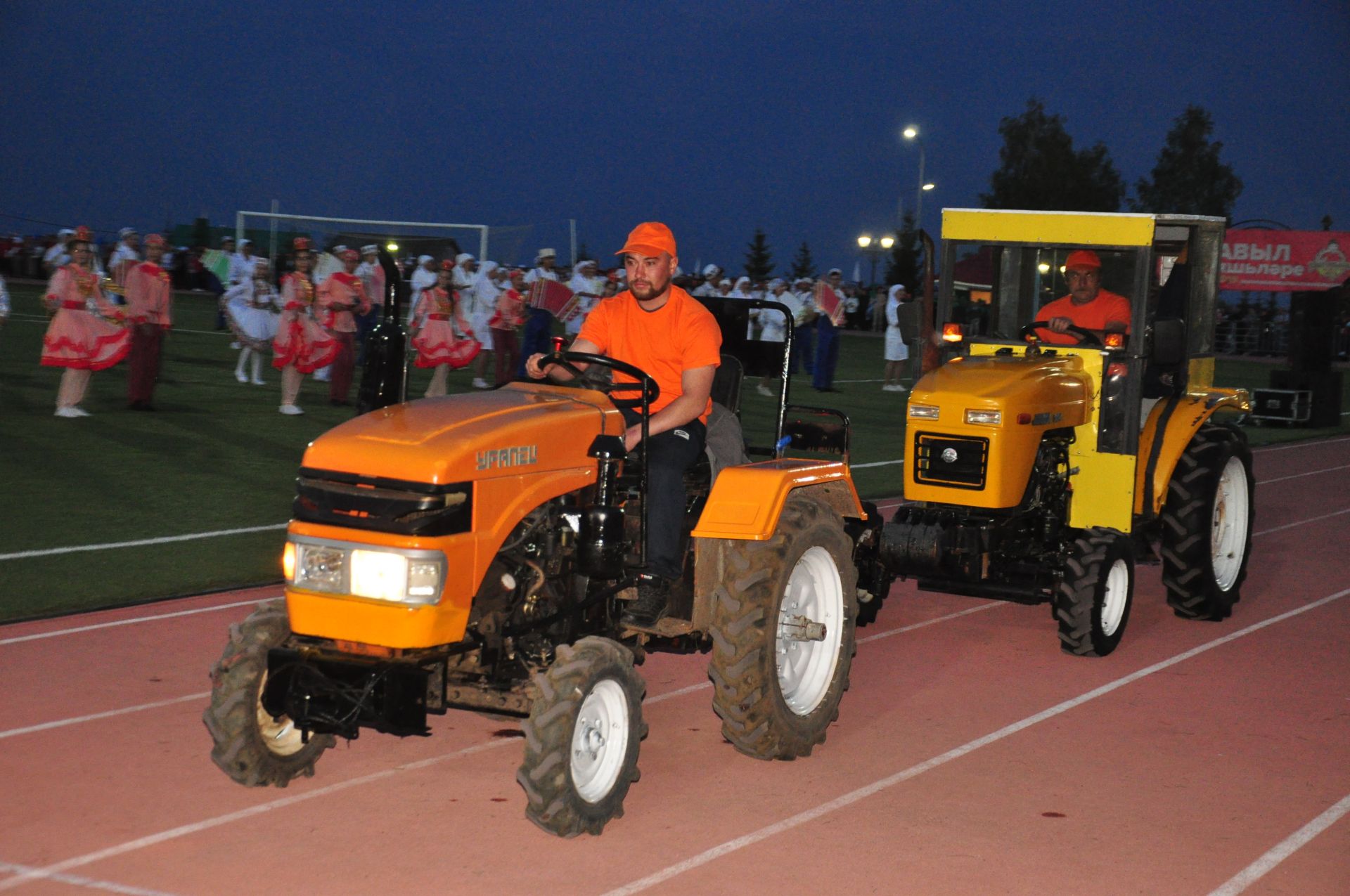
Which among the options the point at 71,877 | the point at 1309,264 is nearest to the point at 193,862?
the point at 71,877

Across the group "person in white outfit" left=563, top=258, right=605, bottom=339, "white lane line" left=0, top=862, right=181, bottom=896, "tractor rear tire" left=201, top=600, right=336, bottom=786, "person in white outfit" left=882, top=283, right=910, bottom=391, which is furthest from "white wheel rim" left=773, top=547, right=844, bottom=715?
"person in white outfit" left=882, top=283, right=910, bottom=391

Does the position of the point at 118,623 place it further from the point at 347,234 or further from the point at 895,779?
the point at 347,234

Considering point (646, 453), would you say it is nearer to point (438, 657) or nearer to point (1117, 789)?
point (438, 657)

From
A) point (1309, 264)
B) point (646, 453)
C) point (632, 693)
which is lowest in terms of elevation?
point (632, 693)

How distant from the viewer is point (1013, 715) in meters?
6.94

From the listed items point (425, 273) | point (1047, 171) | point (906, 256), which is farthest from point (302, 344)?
point (1047, 171)

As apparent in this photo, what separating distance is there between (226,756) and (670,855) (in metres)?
1.54

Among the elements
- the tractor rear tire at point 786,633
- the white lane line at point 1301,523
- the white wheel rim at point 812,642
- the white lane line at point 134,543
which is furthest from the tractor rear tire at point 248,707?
the white lane line at point 1301,523

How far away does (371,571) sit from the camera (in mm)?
4797

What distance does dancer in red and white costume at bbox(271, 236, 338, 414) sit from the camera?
17906 mm

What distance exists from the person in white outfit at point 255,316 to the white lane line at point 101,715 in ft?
50.8

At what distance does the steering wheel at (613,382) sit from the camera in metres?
5.62

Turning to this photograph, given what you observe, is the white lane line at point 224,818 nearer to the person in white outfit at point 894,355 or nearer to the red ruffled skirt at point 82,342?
the red ruffled skirt at point 82,342

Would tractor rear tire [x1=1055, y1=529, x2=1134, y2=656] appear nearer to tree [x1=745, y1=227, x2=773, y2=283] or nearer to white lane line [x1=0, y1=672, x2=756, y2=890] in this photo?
white lane line [x1=0, y1=672, x2=756, y2=890]
